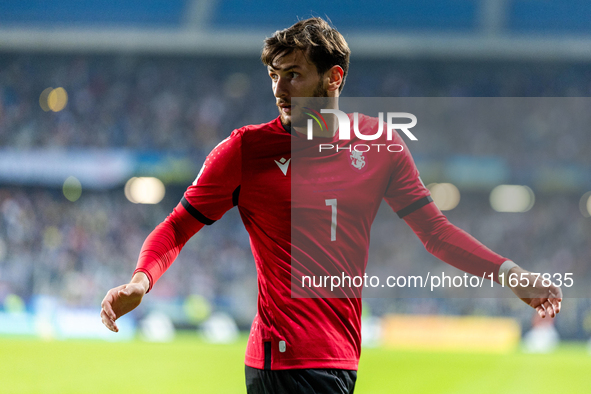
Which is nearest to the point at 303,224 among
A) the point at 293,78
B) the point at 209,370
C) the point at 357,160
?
the point at 357,160

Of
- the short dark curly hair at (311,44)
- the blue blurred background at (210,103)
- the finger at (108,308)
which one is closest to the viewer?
the finger at (108,308)

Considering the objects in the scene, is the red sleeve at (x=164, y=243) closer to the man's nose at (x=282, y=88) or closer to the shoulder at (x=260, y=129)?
the shoulder at (x=260, y=129)

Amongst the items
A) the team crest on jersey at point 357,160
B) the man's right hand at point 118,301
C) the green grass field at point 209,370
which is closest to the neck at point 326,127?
the team crest on jersey at point 357,160

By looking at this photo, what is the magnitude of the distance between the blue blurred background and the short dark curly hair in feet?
55.7

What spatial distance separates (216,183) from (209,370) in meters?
8.92

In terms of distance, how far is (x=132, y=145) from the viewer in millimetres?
21781

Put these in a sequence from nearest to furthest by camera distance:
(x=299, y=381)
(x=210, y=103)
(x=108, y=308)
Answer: (x=108, y=308)
(x=299, y=381)
(x=210, y=103)

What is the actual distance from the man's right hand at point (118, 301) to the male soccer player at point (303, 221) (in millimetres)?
99

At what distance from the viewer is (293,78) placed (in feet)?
7.93

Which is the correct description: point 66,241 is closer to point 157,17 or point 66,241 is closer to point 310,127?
point 157,17

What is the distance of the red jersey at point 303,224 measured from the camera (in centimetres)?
229

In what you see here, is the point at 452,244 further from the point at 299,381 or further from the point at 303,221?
the point at 299,381

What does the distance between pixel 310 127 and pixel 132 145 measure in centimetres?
2023

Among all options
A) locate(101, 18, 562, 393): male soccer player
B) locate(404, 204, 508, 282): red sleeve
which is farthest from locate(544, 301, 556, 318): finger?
locate(404, 204, 508, 282): red sleeve
